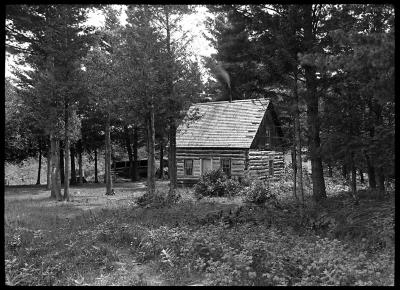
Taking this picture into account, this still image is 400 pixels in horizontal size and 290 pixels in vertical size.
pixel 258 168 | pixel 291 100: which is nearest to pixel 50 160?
pixel 291 100

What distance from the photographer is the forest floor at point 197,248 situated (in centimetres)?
641

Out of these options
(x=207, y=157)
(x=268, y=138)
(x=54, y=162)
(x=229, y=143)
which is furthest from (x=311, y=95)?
(x=268, y=138)

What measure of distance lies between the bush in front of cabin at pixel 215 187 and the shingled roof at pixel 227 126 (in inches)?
170

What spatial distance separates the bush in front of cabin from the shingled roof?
14.2 ft

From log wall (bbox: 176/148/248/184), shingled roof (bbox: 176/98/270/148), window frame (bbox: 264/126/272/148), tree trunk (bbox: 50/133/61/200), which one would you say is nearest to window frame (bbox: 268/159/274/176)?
window frame (bbox: 264/126/272/148)

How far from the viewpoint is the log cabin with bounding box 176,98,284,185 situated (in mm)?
24938

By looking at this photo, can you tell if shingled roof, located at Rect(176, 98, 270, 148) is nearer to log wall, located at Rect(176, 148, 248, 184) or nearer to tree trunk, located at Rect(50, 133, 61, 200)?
log wall, located at Rect(176, 148, 248, 184)

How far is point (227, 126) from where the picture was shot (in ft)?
85.8

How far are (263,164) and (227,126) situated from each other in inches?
158

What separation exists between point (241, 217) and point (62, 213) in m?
5.71

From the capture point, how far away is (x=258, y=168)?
25859mm

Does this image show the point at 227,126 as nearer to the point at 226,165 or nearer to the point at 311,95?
the point at 226,165

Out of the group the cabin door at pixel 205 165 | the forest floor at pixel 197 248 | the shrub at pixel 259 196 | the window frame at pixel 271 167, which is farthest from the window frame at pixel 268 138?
the forest floor at pixel 197 248
